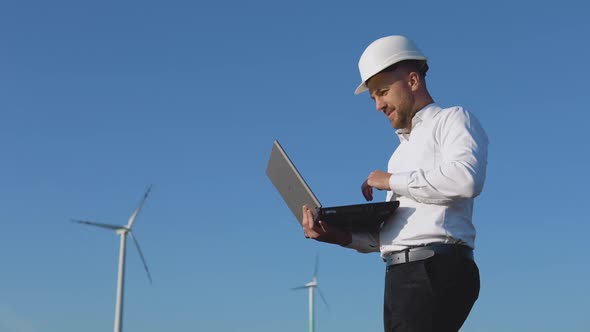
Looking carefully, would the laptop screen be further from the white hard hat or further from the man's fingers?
the white hard hat

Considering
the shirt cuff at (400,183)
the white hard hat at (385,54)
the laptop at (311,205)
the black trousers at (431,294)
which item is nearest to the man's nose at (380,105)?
the white hard hat at (385,54)

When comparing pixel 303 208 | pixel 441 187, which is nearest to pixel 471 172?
pixel 441 187

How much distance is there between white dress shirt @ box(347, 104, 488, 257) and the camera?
20.5 ft

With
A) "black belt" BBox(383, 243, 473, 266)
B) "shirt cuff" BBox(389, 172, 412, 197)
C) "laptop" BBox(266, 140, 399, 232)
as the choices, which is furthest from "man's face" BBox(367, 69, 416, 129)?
"black belt" BBox(383, 243, 473, 266)

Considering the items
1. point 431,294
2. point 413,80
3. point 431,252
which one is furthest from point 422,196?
point 413,80

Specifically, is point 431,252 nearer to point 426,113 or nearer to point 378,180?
point 378,180

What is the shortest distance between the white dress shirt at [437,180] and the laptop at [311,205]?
153 mm

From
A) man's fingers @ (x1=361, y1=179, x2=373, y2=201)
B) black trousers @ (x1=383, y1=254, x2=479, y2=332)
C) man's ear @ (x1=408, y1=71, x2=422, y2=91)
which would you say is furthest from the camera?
man's fingers @ (x1=361, y1=179, x2=373, y2=201)

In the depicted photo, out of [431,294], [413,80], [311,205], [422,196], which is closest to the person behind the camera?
[431,294]

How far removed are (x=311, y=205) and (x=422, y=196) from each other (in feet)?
3.19

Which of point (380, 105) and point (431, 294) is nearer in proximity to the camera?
point (431, 294)

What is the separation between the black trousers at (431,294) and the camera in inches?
244

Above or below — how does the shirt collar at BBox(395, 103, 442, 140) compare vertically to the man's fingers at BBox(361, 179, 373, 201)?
above

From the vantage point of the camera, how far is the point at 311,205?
684 centimetres
